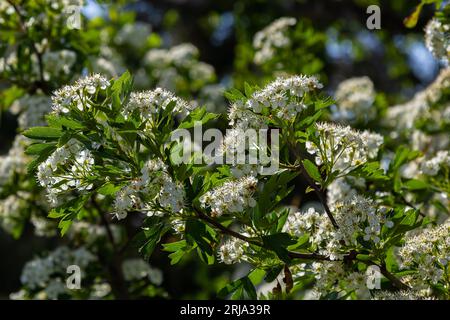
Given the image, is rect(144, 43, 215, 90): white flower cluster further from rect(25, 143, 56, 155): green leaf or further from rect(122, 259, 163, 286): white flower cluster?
rect(25, 143, 56, 155): green leaf

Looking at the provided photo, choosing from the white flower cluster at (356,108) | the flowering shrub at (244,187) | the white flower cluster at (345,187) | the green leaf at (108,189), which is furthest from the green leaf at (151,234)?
the white flower cluster at (356,108)

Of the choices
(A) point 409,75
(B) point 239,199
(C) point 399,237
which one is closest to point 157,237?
(B) point 239,199

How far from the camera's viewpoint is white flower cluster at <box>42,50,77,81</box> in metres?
Answer: 4.21

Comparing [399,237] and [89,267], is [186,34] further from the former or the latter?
[399,237]

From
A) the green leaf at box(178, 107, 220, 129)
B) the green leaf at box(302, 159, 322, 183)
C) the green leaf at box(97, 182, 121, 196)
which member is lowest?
the green leaf at box(97, 182, 121, 196)

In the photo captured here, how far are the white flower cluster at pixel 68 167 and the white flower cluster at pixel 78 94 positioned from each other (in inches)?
5.2

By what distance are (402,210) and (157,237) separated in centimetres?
98

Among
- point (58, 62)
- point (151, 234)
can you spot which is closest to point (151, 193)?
point (151, 234)

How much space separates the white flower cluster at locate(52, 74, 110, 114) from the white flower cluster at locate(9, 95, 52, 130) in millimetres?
1480

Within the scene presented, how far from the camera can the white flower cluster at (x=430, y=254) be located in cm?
264

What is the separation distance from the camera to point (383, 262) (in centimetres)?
272

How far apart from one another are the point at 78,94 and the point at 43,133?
0.65 feet

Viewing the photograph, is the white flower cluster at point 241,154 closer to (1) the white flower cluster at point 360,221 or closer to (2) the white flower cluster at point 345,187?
(1) the white flower cluster at point 360,221

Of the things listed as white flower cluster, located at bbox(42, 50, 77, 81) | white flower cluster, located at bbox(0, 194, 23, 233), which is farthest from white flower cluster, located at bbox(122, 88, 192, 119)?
white flower cluster, located at bbox(0, 194, 23, 233)
